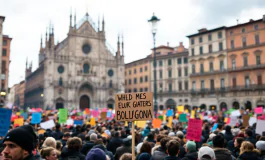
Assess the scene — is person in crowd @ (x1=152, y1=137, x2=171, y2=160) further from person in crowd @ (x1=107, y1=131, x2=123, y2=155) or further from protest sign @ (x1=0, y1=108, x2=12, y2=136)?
protest sign @ (x1=0, y1=108, x2=12, y2=136)

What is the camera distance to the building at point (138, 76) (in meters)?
67.2

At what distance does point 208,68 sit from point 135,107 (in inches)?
2025

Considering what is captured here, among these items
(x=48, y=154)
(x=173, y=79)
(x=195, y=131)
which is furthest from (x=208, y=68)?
(x=48, y=154)

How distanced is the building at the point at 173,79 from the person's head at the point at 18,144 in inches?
2239

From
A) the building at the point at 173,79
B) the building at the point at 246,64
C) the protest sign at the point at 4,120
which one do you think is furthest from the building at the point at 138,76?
the protest sign at the point at 4,120

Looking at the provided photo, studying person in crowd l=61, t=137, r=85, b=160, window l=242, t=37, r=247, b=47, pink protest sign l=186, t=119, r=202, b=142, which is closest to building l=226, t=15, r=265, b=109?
window l=242, t=37, r=247, b=47

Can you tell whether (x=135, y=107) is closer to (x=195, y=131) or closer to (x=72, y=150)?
(x=72, y=150)

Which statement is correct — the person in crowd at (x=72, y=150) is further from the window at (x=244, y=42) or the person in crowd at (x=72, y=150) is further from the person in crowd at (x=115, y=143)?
the window at (x=244, y=42)

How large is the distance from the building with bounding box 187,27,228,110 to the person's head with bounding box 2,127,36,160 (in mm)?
52565

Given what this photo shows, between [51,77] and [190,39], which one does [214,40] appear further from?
[51,77]

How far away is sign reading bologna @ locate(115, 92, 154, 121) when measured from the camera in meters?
6.13

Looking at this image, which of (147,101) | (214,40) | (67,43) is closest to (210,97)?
(214,40)

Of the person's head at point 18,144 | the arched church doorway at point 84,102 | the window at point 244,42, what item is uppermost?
the window at point 244,42

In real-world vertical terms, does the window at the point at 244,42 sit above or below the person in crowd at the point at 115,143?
above
